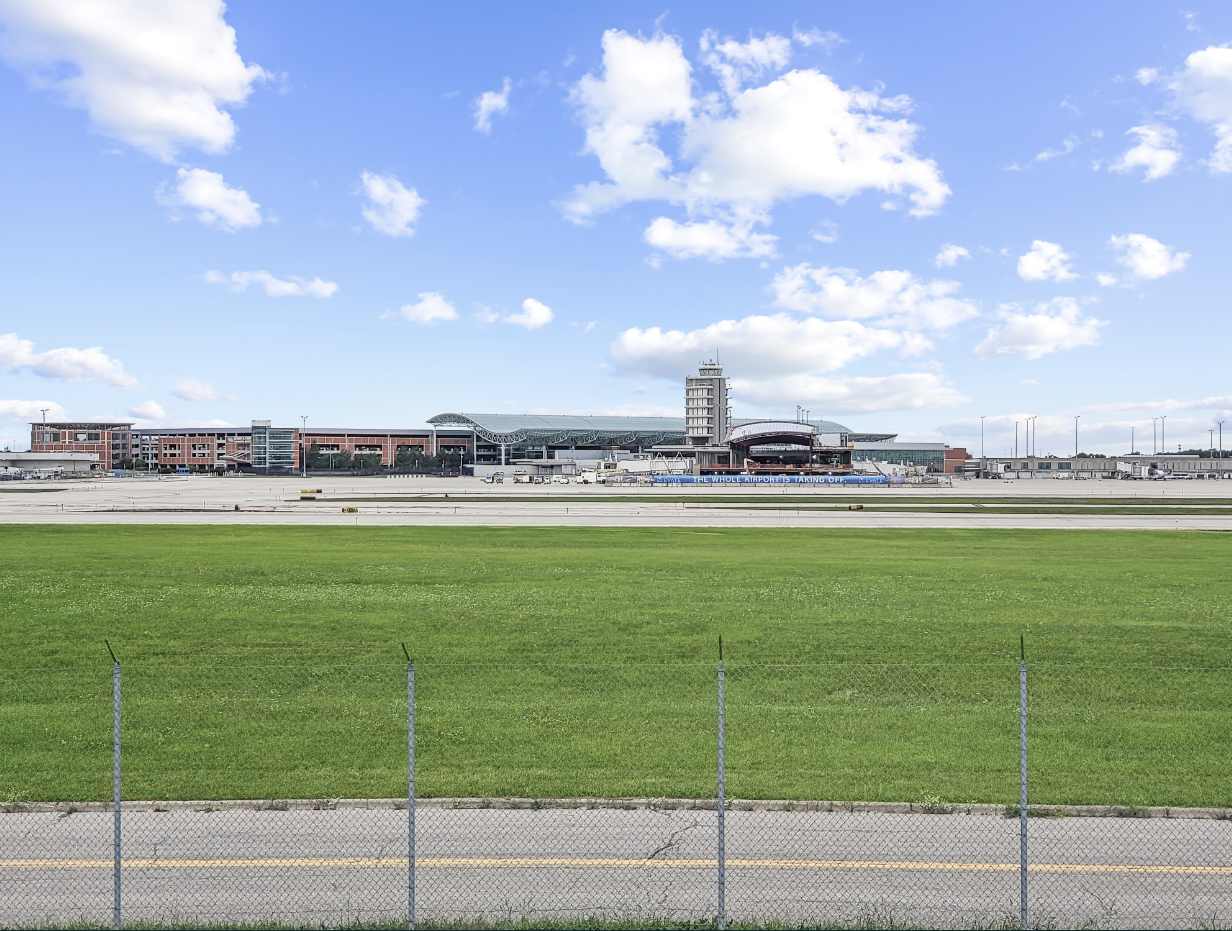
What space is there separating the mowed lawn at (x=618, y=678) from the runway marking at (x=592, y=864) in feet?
5.23

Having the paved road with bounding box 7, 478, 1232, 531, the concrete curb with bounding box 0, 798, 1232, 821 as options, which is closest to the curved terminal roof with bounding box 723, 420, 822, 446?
the paved road with bounding box 7, 478, 1232, 531

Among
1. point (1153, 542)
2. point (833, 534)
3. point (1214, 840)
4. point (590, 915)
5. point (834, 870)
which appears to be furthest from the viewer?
point (833, 534)

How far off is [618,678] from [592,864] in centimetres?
723

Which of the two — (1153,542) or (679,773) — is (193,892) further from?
(1153,542)

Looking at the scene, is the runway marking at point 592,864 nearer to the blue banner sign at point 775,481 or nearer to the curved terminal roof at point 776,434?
the blue banner sign at point 775,481

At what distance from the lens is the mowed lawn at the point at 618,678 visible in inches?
456

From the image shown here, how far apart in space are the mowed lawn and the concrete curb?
0.97 feet

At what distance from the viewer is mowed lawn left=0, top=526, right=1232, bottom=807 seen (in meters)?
11.6

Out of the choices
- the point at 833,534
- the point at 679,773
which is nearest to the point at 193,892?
the point at 679,773

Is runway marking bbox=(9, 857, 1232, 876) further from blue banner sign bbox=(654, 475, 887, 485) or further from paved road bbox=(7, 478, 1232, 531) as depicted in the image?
blue banner sign bbox=(654, 475, 887, 485)

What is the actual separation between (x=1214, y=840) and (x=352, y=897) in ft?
31.0

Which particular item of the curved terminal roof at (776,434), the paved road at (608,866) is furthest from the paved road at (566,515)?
the curved terminal roof at (776,434)

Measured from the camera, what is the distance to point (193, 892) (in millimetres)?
8656

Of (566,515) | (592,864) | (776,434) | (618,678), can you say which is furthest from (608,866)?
(776,434)
